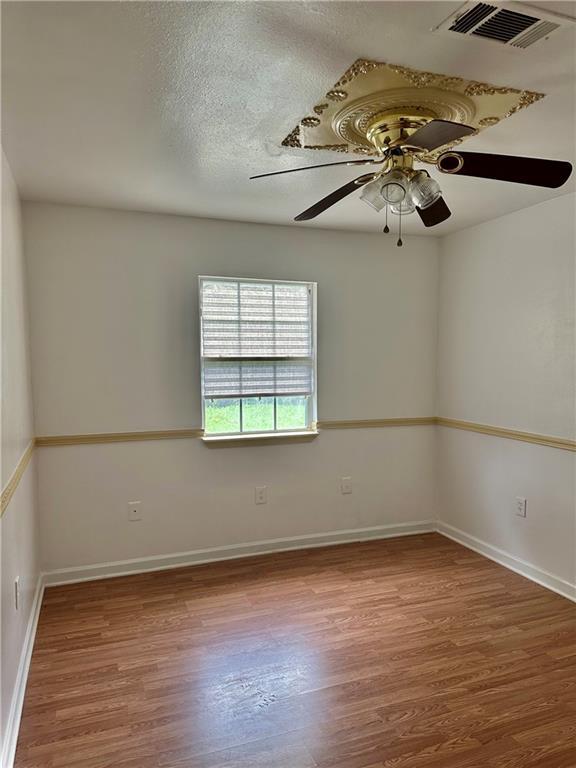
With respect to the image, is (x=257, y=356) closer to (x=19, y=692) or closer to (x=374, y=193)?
(x=374, y=193)

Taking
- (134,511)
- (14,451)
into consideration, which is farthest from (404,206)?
(134,511)

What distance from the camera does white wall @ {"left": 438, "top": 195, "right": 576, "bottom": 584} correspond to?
3.05 m

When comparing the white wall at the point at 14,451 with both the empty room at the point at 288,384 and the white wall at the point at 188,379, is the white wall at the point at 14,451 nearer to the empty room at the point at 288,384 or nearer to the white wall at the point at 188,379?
the empty room at the point at 288,384

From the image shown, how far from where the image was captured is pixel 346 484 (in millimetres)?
3928

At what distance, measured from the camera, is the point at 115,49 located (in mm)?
1522

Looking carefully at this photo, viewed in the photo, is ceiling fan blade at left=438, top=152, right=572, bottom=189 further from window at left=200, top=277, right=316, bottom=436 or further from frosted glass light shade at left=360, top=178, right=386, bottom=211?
window at left=200, top=277, right=316, bottom=436

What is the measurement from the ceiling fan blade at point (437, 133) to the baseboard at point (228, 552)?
2892 mm

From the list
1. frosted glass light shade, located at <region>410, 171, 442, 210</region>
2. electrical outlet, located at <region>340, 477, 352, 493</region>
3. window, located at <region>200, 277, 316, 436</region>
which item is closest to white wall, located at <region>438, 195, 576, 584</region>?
electrical outlet, located at <region>340, 477, 352, 493</region>

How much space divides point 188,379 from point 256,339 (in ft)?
1.84

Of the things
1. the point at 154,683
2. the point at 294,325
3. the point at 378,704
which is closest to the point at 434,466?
the point at 294,325

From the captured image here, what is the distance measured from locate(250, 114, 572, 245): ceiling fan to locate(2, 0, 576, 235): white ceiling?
0.25m

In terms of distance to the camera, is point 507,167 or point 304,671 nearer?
point 507,167

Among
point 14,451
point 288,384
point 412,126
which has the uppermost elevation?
point 412,126

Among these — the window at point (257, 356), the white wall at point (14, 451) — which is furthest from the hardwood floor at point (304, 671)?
the window at point (257, 356)
